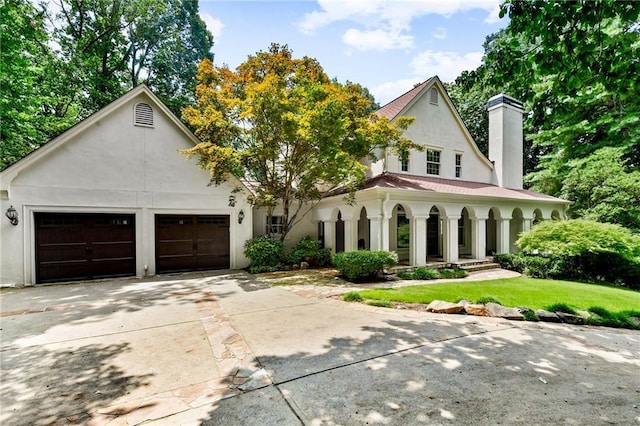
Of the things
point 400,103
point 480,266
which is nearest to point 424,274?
point 480,266

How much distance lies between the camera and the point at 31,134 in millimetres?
13695

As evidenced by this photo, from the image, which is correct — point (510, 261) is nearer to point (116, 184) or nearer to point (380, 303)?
point (380, 303)

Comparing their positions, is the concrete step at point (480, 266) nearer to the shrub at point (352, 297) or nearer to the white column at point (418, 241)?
the white column at point (418, 241)

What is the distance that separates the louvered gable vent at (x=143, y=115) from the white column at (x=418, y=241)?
1137 cm

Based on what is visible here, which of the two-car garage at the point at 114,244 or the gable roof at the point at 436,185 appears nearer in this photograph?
the two-car garage at the point at 114,244

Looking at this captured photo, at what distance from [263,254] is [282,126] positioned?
207 inches

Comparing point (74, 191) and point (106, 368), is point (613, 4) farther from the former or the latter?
point (74, 191)

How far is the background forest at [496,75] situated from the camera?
4.93 m

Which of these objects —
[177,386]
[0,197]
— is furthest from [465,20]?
[0,197]

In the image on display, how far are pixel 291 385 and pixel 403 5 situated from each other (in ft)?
26.1

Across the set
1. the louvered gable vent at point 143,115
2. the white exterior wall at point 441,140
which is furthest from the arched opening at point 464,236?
the louvered gable vent at point 143,115

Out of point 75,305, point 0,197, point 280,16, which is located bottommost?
point 75,305

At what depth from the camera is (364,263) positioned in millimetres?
9789

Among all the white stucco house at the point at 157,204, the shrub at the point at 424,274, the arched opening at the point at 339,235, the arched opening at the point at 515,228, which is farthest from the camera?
the arched opening at the point at 515,228
